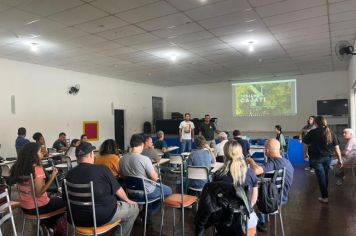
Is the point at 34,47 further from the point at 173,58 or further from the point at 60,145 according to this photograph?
the point at 173,58

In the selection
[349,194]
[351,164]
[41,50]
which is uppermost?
[41,50]

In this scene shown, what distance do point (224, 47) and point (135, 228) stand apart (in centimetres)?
465

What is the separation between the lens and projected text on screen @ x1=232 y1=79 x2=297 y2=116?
36.1 feet

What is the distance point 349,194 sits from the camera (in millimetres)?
5164

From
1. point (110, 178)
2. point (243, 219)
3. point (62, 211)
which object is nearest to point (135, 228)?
point (62, 211)

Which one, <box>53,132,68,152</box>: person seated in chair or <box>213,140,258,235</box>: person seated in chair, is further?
<box>53,132,68,152</box>: person seated in chair

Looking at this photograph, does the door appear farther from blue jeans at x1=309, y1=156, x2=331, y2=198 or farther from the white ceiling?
blue jeans at x1=309, y1=156, x2=331, y2=198

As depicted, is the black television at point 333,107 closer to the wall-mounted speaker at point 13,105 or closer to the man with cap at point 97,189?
the man with cap at point 97,189

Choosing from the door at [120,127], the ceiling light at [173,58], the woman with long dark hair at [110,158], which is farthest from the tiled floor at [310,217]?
the door at [120,127]

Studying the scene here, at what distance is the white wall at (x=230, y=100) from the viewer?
34.1 feet

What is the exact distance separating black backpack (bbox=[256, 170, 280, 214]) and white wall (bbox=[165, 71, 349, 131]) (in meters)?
8.61

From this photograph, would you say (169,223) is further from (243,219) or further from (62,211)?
(243,219)

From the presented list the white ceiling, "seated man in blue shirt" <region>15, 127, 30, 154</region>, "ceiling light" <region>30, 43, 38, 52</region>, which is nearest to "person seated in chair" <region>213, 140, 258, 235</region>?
the white ceiling

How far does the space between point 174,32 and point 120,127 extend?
21.6ft
